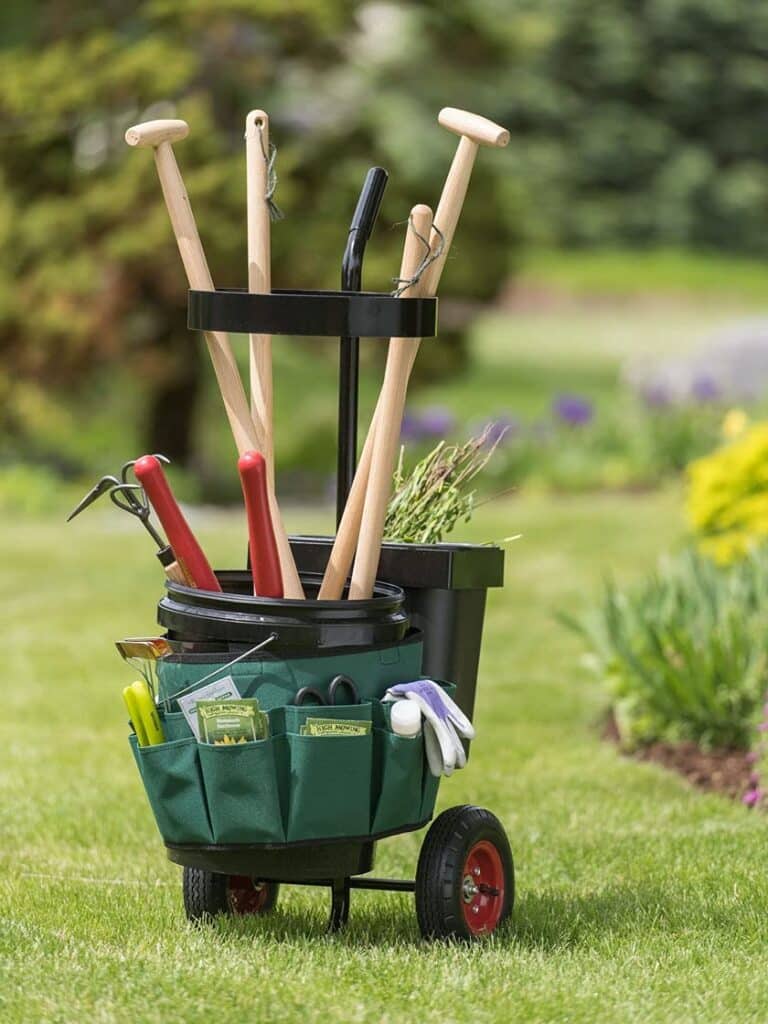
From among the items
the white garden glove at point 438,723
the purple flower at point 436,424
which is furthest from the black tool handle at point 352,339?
the purple flower at point 436,424

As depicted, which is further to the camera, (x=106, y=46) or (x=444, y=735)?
(x=106, y=46)

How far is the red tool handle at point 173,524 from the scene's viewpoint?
3.36m

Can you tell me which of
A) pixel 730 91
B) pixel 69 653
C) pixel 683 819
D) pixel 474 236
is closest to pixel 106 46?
pixel 474 236

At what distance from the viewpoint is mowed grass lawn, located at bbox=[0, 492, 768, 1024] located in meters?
3.16

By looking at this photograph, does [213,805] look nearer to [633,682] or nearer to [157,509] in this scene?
[157,509]

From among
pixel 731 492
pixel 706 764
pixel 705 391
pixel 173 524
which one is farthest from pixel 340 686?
pixel 705 391

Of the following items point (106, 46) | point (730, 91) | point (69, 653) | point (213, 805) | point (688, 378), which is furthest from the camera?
point (730, 91)

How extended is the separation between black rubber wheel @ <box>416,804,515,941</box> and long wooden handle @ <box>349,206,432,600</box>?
1.60 feet

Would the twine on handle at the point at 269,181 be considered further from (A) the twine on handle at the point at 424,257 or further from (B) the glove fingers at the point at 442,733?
(B) the glove fingers at the point at 442,733

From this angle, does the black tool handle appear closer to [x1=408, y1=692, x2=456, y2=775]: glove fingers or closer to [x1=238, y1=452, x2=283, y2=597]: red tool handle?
[x1=238, y1=452, x2=283, y2=597]: red tool handle

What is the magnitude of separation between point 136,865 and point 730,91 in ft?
101

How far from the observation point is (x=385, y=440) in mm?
3482

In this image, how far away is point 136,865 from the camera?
14.6 ft

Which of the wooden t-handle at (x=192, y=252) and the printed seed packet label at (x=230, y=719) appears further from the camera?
the wooden t-handle at (x=192, y=252)
